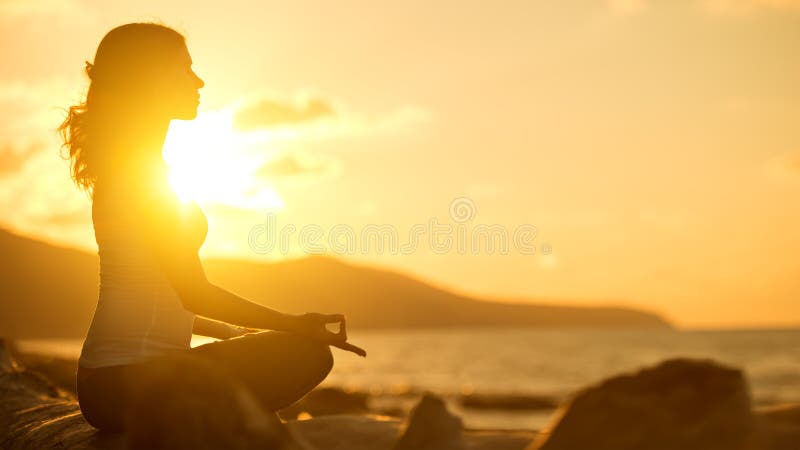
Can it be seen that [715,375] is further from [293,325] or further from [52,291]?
[52,291]

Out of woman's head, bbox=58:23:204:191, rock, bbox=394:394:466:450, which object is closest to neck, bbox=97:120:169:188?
woman's head, bbox=58:23:204:191

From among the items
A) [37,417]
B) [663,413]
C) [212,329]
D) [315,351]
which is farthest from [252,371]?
[663,413]

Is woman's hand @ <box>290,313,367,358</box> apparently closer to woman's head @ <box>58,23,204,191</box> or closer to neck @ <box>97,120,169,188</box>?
neck @ <box>97,120,169,188</box>

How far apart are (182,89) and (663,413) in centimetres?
309

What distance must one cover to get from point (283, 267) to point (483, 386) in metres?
94.5

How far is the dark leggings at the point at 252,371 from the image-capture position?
169 inches

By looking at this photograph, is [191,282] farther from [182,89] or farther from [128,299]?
[182,89]

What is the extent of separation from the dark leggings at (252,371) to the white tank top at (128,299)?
10cm

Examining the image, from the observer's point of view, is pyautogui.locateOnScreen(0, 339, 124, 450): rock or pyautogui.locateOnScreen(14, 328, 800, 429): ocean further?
pyautogui.locateOnScreen(14, 328, 800, 429): ocean

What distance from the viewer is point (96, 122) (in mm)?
4590

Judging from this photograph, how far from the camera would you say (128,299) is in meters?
4.29

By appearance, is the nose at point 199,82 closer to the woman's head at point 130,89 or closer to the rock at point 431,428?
the woman's head at point 130,89

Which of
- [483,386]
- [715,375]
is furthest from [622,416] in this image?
[483,386]

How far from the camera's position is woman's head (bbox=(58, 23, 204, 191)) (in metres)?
4.49
